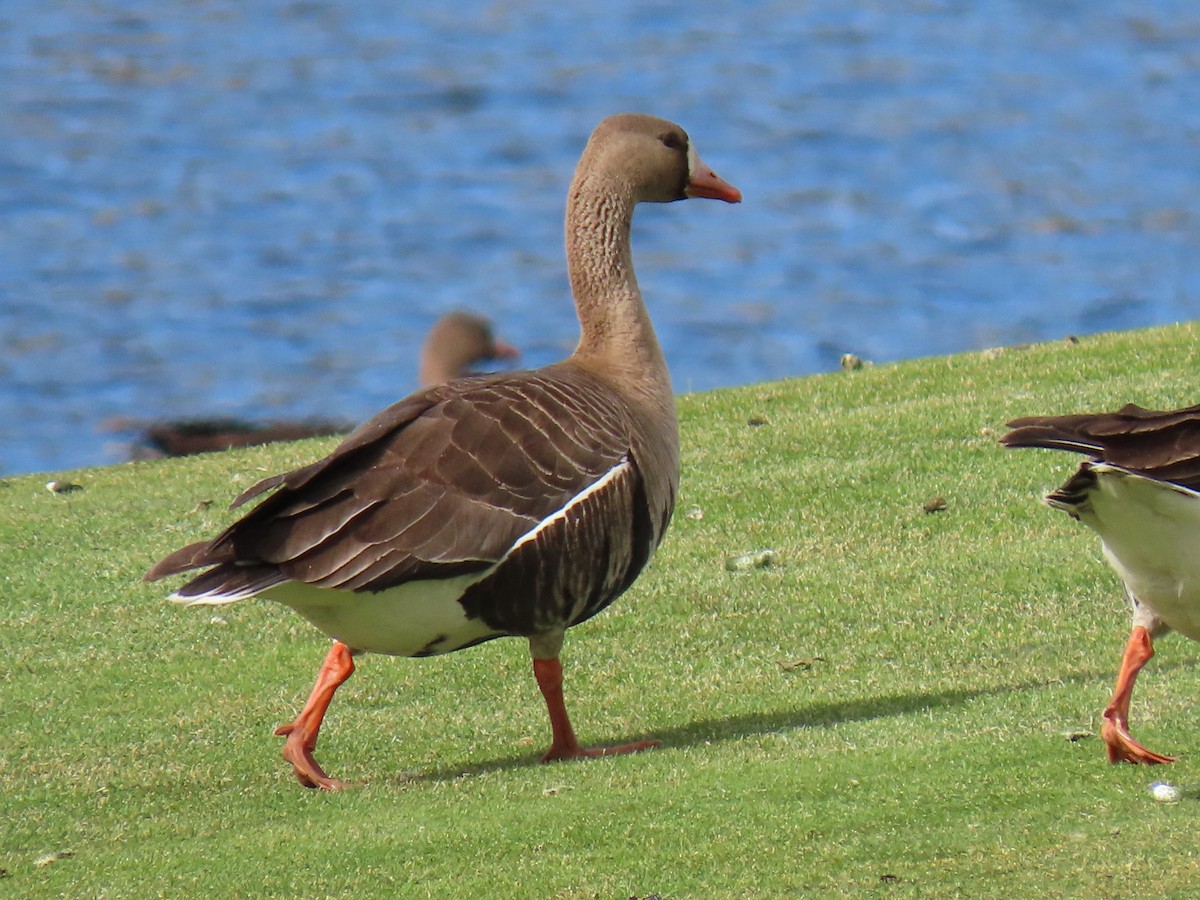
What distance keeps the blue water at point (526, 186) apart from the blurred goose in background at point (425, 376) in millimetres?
5006

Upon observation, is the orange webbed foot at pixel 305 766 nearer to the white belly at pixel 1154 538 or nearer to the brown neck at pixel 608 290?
the brown neck at pixel 608 290

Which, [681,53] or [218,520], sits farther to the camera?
[681,53]

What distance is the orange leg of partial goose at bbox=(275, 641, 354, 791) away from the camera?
6156 millimetres

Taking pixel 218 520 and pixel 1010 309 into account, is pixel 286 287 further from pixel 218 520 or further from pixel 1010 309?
pixel 218 520

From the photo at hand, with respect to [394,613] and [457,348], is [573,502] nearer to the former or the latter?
[394,613]

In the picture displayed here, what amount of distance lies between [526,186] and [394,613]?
93.0 ft

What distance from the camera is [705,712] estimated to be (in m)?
6.86

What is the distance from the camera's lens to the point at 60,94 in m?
37.5

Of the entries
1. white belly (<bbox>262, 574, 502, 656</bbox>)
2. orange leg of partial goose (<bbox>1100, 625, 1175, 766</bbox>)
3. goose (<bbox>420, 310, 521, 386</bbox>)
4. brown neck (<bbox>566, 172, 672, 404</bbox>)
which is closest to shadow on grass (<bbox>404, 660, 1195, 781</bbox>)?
white belly (<bbox>262, 574, 502, 656</bbox>)

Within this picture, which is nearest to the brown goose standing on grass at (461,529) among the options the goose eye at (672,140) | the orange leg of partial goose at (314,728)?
the orange leg of partial goose at (314,728)

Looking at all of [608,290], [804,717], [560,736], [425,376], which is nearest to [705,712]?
[804,717]

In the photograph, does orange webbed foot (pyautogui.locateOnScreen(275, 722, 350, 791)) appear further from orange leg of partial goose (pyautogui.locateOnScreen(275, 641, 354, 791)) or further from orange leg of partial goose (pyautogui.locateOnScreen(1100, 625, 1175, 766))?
orange leg of partial goose (pyautogui.locateOnScreen(1100, 625, 1175, 766))

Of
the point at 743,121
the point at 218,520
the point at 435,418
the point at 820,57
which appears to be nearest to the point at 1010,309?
the point at 743,121

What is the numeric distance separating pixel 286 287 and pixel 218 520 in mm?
20241
